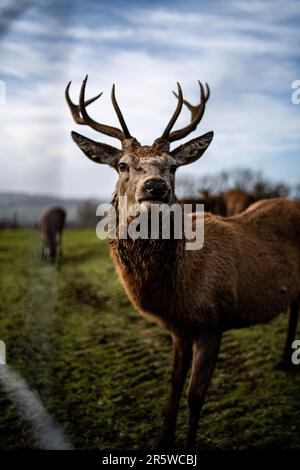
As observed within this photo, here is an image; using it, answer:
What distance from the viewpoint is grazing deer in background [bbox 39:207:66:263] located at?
1588cm

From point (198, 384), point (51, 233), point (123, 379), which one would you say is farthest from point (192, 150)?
point (51, 233)

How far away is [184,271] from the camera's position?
414 cm

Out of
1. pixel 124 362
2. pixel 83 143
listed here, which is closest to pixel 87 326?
pixel 124 362

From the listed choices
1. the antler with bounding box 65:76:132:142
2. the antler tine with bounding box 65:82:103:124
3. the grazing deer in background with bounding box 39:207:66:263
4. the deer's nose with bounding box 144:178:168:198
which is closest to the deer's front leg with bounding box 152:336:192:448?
the deer's nose with bounding box 144:178:168:198

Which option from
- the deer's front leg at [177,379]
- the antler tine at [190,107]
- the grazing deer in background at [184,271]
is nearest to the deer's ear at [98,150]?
the grazing deer in background at [184,271]

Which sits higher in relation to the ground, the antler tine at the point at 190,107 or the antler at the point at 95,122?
the antler tine at the point at 190,107

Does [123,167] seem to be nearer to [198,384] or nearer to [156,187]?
[156,187]

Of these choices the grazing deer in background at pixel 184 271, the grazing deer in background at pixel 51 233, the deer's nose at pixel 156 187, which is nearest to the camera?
the deer's nose at pixel 156 187

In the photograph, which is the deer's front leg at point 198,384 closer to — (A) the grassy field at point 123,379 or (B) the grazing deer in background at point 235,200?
(A) the grassy field at point 123,379

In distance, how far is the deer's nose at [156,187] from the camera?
11.7 feet

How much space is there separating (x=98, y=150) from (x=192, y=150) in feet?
2.96

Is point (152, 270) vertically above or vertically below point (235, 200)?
below

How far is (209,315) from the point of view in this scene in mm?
4164

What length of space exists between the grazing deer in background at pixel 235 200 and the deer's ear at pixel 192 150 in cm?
1082
